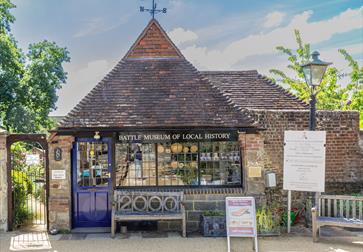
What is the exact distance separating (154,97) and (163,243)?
363 centimetres

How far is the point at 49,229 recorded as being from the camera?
8.14 metres

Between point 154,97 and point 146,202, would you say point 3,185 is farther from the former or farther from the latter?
point 154,97

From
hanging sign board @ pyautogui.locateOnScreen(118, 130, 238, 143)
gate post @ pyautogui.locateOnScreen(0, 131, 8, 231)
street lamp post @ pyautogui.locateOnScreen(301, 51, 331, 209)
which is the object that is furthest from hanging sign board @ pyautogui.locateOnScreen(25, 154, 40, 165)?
street lamp post @ pyautogui.locateOnScreen(301, 51, 331, 209)

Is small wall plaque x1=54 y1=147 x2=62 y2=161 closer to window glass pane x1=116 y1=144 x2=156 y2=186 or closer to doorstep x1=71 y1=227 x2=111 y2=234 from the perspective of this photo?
window glass pane x1=116 y1=144 x2=156 y2=186

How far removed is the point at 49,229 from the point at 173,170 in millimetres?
3233

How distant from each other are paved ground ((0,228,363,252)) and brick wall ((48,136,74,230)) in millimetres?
359

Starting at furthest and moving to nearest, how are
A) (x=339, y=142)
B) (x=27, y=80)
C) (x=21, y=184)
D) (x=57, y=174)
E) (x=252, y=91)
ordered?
(x=27, y=80) → (x=252, y=91) → (x=339, y=142) → (x=21, y=184) → (x=57, y=174)

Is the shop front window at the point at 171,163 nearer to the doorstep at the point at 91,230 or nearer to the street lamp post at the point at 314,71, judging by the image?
the doorstep at the point at 91,230

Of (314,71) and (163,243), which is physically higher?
(314,71)

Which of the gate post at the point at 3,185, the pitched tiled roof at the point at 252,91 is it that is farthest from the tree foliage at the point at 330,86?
the gate post at the point at 3,185

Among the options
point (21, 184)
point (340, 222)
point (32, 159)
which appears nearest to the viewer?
point (340, 222)

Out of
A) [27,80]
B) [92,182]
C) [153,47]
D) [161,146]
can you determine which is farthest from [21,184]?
[27,80]

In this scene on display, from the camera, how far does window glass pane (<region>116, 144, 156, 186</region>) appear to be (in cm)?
855

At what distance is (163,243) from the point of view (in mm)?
7336
